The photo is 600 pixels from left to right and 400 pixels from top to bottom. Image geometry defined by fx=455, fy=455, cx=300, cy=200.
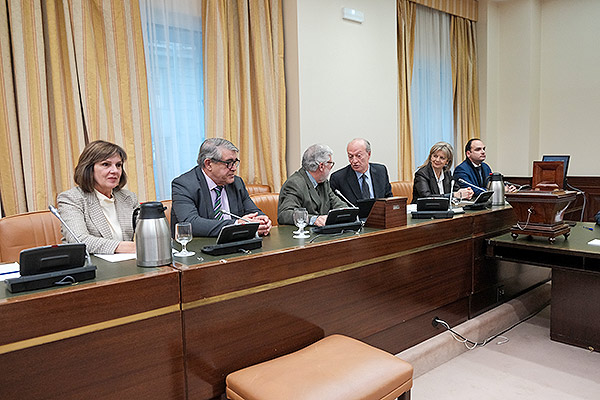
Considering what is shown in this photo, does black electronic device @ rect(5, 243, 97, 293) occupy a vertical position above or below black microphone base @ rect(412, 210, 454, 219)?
above

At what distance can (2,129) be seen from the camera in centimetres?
283

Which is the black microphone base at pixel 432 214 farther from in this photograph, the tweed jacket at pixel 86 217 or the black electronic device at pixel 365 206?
the tweed jacket at pixel 86 217

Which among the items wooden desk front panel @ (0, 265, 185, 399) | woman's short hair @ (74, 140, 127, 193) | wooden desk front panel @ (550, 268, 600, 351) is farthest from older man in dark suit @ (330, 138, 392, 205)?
wooden desk front panel @ (0, 265, 185, 399)

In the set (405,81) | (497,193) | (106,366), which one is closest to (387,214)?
(497,193)

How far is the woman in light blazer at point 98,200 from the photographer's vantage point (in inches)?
84.9

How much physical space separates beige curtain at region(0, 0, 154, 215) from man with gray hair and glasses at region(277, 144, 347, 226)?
1.19 metres

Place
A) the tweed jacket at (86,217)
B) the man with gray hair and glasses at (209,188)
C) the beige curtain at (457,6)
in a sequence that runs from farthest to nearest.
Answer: the beige curtain at (457,6) → the man with gray hair and glasses at (209,188) → the tweed jacket at (86,217)

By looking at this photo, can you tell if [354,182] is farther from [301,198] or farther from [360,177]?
[301,198]

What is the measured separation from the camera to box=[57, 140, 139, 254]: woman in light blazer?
216 cm

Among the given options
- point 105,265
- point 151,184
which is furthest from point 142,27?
point 105,265

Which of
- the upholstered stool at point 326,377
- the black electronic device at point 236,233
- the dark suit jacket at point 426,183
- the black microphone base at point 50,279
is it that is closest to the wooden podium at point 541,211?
the dark suit jacket at point 426,183

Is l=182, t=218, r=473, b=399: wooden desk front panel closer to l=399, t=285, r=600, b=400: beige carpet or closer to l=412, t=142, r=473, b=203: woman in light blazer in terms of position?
l=399, t=285, r=600, b=400: beige carpet

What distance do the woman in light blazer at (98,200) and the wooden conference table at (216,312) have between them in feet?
1.49

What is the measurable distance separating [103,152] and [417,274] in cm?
174
